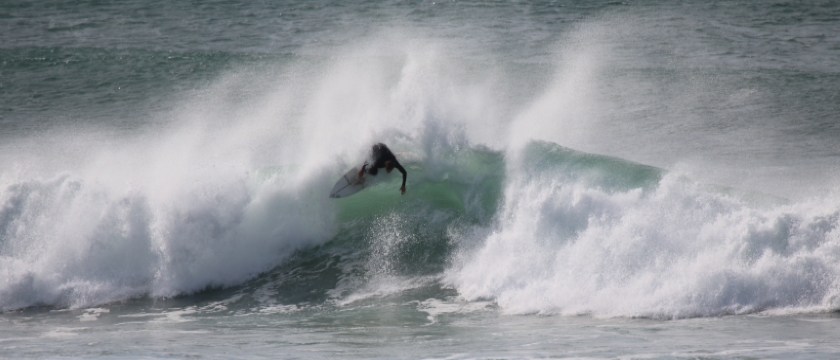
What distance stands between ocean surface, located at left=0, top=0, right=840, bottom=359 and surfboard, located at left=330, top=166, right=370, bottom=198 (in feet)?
0.85

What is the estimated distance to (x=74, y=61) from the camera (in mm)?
21125

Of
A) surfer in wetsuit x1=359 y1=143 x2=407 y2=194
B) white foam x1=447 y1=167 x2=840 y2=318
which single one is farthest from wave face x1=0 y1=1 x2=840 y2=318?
surfer in wetsuit x1=359 y1=143 x2=407 y2=194

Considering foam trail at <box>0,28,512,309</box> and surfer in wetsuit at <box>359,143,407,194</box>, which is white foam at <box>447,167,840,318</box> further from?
foam trail at <box>0,28,512,309</box>

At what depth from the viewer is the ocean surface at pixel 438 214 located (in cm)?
786

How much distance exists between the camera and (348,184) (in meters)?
11.0

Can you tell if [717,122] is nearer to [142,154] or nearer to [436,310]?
[436,310]

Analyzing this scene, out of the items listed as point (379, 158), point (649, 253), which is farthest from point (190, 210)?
point (649, 253)

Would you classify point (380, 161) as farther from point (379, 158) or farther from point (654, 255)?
point (654, 255)

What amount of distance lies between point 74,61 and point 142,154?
871 centimetres

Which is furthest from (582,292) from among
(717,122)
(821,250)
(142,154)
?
(142,154)

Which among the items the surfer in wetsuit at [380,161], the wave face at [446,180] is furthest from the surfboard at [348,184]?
the wave face at [446,180]

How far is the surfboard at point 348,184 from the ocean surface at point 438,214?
26cm

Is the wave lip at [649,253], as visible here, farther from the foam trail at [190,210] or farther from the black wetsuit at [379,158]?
the foam trail at [190,210]

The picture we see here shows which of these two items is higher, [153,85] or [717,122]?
[153,85]
